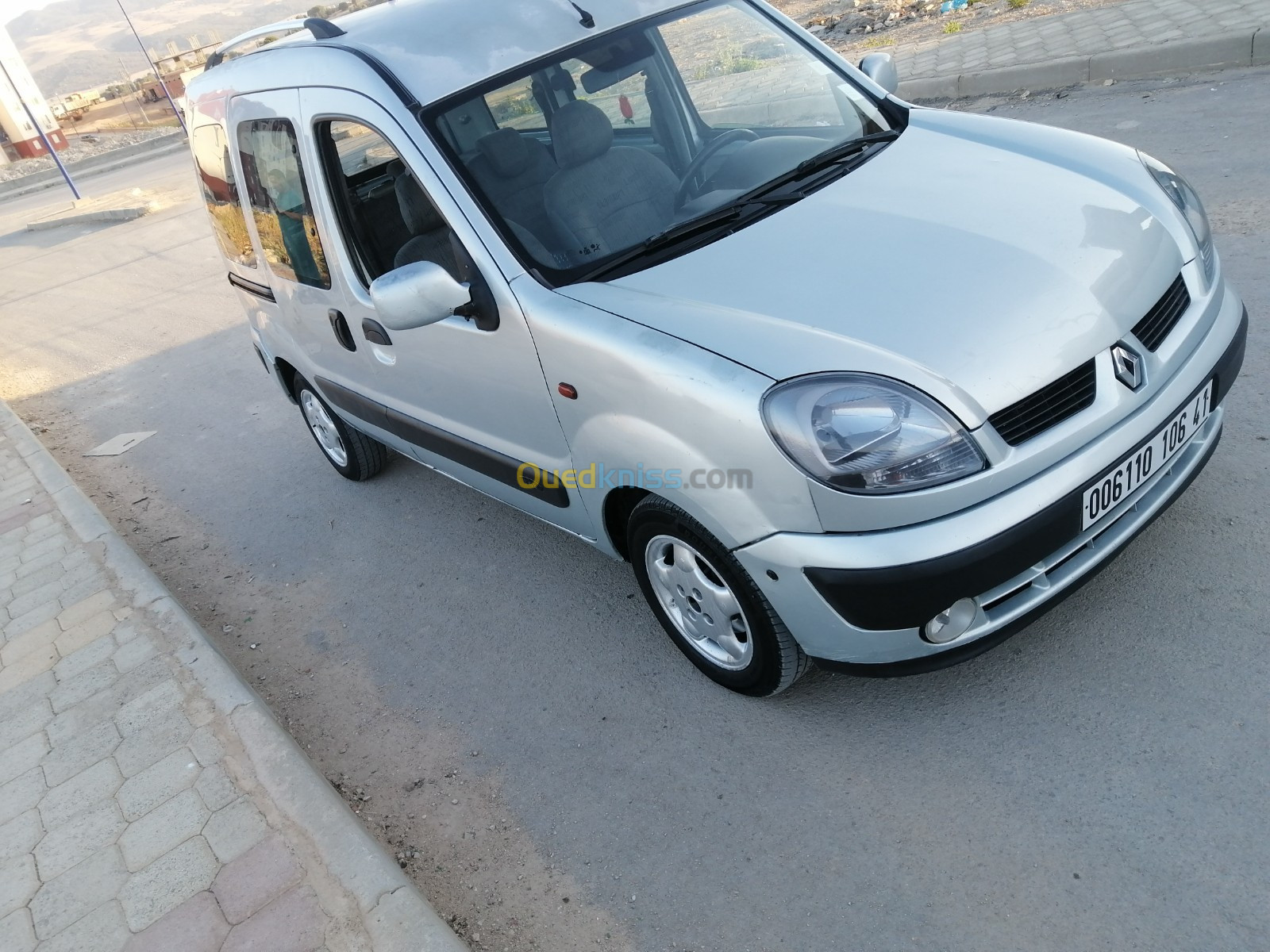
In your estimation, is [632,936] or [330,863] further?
[330,863]

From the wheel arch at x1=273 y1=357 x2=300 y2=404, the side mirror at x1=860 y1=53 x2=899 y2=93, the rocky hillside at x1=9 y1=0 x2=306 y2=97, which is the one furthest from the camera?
the rocky hillside at x1=9 y1=0 x2=306 y2=97

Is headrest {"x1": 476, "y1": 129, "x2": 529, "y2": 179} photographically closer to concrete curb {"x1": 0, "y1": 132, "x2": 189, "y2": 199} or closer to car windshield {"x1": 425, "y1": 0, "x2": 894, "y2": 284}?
car windshield {"x1": 425, "y1": 0, "x2": 894, "y2": 284}

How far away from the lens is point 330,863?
2547 mm

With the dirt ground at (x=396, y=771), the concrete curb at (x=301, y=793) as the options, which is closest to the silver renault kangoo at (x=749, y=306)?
the dirt ground at (x=396, y=771)

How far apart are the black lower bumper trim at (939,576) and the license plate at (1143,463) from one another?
2.4 inches

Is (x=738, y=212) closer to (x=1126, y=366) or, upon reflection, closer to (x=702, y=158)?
(x=702, y=158)

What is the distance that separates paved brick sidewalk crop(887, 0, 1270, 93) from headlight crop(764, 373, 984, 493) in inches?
243

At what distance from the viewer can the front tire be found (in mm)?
2535

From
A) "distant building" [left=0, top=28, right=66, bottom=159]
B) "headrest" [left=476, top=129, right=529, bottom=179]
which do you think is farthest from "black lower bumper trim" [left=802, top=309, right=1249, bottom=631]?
"distant building" [left=0, top=28, right=66, bottom=159]

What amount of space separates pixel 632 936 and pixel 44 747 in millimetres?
2273

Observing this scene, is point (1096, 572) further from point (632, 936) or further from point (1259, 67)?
point (1259, 67)

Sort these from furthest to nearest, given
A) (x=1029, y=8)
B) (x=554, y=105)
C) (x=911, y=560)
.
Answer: (x=1029, y=8) < (x=554, y=105) < (x=911, y=560)

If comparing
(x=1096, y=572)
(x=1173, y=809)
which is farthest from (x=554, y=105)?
(x=1173, y=809)

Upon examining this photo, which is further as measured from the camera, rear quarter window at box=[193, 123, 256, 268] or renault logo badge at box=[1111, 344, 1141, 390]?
rear quarter window at box=[193, 123, 256, 268]
